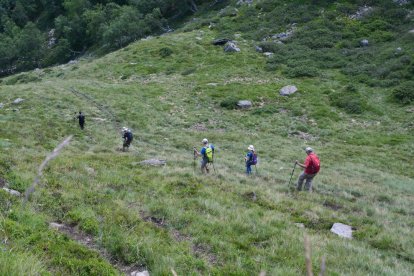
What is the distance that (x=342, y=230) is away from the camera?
445 inches

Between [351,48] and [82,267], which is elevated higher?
[82,267]

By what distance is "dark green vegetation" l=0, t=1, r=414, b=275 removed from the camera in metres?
8.23

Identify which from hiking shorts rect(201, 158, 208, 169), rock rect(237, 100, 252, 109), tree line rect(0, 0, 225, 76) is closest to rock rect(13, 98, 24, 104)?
rock rect(237, 100, 252, 109)

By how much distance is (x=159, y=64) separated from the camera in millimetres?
49656

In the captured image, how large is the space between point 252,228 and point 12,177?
6950 mm

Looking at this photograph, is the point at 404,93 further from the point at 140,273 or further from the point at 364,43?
the point at 140,273

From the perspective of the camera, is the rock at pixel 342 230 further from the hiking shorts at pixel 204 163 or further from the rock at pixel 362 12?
the rock at pixel 362 12

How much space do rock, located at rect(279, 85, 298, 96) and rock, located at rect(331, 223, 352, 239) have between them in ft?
92.6

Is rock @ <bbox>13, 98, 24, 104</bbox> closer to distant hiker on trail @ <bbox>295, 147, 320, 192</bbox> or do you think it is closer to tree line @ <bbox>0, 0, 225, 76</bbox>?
distant hiker on trail @ <bbox>295, 147, 320, 192</bbox>

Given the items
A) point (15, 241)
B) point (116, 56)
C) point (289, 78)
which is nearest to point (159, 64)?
point (116, 56)

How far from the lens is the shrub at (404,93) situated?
34969 millimetres

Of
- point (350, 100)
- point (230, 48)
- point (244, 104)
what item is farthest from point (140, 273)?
point (230, 48)

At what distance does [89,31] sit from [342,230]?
251 feet

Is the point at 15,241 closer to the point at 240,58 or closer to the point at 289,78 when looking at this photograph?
the point at 289,78
